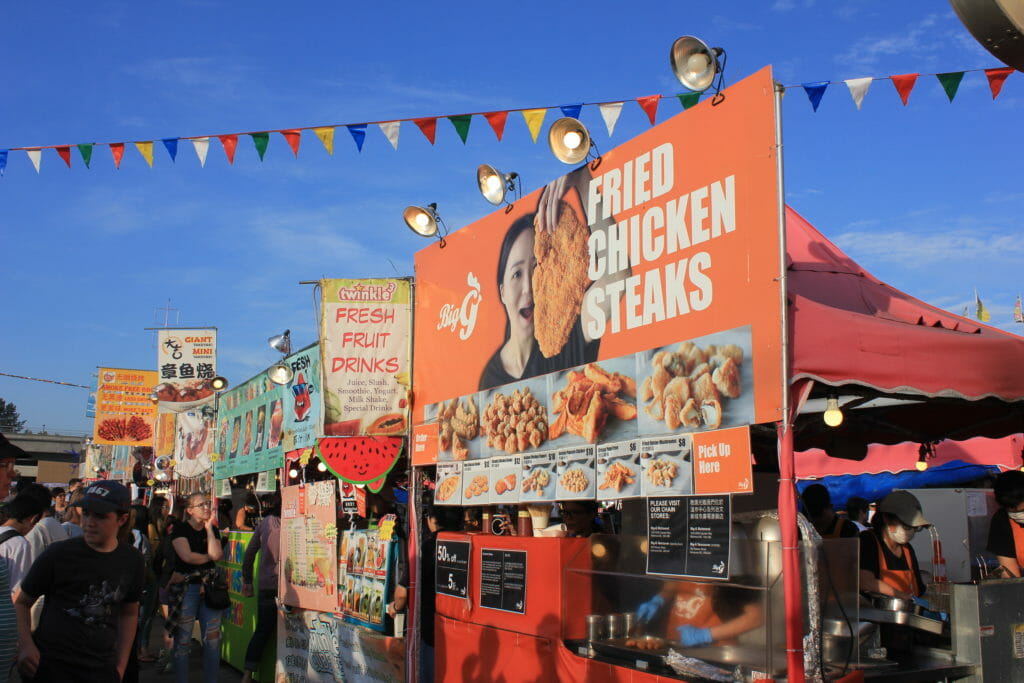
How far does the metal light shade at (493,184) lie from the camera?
7.85m

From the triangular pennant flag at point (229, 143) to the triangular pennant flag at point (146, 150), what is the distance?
867 millimetres

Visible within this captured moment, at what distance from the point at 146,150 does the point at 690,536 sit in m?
7.00

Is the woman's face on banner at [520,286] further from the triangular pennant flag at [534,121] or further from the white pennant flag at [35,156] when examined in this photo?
the white pennant flag at [35,156]

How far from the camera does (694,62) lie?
18.1 feet

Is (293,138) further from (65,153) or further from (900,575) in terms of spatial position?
(900,575)

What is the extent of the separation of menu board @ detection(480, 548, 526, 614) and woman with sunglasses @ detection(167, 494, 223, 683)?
3.48 meters

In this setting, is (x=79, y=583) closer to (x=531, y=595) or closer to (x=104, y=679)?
(x=104, y=679)

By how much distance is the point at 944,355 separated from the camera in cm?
541

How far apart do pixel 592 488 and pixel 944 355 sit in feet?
7.80

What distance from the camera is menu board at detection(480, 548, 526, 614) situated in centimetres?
673

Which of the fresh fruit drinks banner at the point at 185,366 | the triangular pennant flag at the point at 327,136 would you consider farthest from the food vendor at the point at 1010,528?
the fresh fruit drinks banner at the point at 185,366

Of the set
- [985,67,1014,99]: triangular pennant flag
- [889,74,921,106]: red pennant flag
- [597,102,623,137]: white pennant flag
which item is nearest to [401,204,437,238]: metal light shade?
[597,102,623,137]: white pennant flag

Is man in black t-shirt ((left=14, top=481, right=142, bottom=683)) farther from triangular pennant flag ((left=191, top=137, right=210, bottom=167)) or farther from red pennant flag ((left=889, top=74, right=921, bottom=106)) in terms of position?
red pennant flag ((left=889, top=74, right=921, bottom=106))

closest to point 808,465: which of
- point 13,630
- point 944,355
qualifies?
point 944,355
